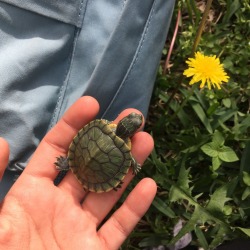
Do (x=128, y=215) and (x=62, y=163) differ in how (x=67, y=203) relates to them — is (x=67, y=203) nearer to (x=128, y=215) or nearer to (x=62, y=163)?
(x=62, y=163)

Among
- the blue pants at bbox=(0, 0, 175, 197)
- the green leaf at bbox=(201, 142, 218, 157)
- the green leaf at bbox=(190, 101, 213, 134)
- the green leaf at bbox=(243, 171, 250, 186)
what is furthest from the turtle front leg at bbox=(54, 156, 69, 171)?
the green leaf at bbox=(243, 171, 250, 186)

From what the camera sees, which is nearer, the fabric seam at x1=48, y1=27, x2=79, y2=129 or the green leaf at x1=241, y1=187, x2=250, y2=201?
the fabric seam at x1=48, y1=27, x2=79, y2=129

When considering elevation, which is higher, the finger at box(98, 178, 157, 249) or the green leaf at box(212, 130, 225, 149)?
the green leaf at box(212, 130, 225, 149)

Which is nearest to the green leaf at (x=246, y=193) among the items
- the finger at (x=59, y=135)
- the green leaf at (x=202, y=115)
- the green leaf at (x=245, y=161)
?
the green leaf at (x=245, y=161)

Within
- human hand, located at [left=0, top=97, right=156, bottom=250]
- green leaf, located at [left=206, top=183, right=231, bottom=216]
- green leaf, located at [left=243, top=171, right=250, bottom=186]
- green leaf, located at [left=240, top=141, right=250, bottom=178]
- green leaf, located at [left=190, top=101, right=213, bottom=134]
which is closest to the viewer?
human hand, located at [left=0, top=97, right=156, bottom=250]

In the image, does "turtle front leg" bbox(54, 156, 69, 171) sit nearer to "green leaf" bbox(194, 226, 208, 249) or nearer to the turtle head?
the turtle head

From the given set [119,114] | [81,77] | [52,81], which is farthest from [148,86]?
[52,81]

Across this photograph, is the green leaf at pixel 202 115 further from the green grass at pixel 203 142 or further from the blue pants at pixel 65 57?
the blue pants at pixel 65 57
